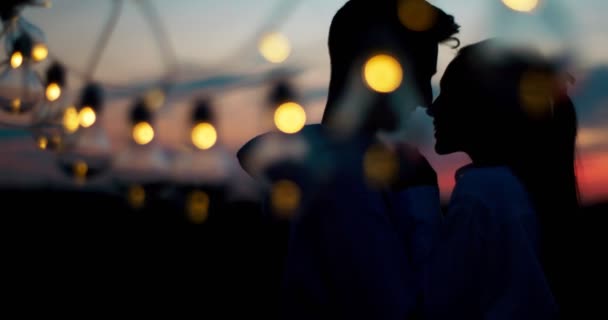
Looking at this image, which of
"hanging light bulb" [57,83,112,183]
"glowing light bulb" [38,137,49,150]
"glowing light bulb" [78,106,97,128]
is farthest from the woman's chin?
"glowing light bulb" [38,137,49,150]

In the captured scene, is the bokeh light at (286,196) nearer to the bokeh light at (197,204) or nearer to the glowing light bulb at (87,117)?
the bokeh light at (197,204)

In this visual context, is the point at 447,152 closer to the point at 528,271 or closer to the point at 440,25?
the point at 440,25

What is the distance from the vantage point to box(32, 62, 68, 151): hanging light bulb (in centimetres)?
327

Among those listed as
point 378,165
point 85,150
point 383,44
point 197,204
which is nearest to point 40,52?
point 85,150

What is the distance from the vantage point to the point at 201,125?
2850mm

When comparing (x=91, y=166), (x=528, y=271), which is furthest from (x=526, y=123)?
(x=91, y=166)

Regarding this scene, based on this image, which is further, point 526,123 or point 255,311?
point 255,311

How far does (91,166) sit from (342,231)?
2213 millimetres

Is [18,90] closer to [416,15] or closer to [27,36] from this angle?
[27,36]

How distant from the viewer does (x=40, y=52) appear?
10.6ft

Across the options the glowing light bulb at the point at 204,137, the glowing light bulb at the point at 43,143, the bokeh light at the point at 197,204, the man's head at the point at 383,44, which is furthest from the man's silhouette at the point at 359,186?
the glowing light bulb at the point at 43,143

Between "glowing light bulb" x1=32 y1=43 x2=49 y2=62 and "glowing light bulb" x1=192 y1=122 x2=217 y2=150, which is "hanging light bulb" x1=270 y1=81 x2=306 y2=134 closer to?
"glowing light bulb" x1=192 y1=122 x2=217 y2=150

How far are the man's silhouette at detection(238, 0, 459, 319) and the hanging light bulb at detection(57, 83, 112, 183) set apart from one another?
1.75m

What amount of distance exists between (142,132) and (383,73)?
1.77 m
